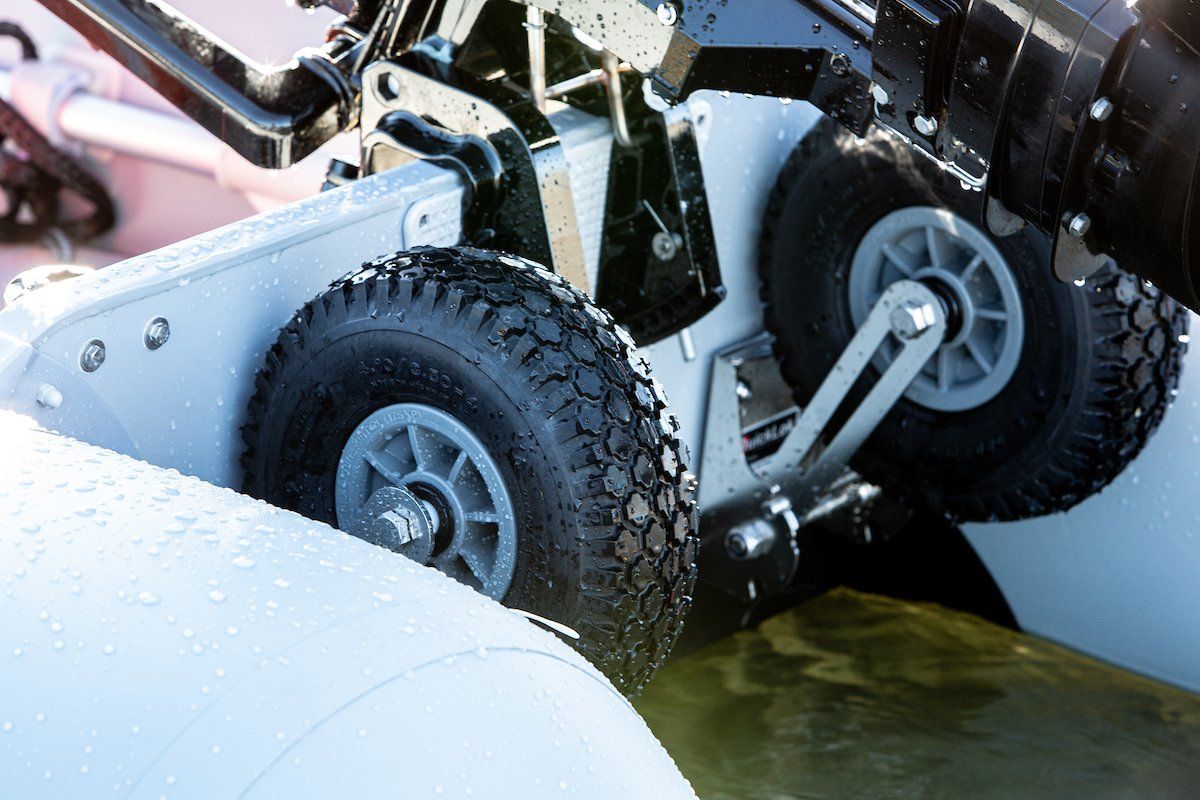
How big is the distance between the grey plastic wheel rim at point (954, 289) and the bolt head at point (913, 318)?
60 millimetres

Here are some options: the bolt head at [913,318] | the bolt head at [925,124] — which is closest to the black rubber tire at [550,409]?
the bolt head at [925,124]

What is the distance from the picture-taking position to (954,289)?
7.13ft

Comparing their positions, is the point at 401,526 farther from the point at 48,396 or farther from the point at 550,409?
the point at 48,396

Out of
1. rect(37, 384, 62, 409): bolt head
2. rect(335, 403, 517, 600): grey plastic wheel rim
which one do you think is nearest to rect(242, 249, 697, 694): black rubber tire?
rect(335, 403, 517, 600): grey plastic wheel rim

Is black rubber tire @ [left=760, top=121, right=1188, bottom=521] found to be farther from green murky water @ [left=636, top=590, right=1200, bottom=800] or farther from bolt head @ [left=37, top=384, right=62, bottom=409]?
bolt head @ [left=37, top=384, right=62, bottom=409]

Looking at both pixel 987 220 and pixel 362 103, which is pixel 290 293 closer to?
pixel 362 103

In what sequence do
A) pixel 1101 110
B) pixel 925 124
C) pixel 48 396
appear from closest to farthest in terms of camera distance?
pixel 1101 110 → pixel 925 124 → pixel 48 396

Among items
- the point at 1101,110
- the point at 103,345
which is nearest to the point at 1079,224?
the point at 1101,110

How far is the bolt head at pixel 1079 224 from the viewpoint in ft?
4.28

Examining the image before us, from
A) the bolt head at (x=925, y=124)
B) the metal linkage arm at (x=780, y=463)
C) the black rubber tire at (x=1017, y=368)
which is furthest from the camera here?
the metal linkage arm at (x=780, y=463)

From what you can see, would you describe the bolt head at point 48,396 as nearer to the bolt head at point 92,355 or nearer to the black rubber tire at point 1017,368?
the bolt head at point 92,355

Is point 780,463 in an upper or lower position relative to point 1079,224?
lower

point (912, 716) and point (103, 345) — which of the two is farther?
point (912, 716)

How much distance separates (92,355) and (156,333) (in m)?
0.08
